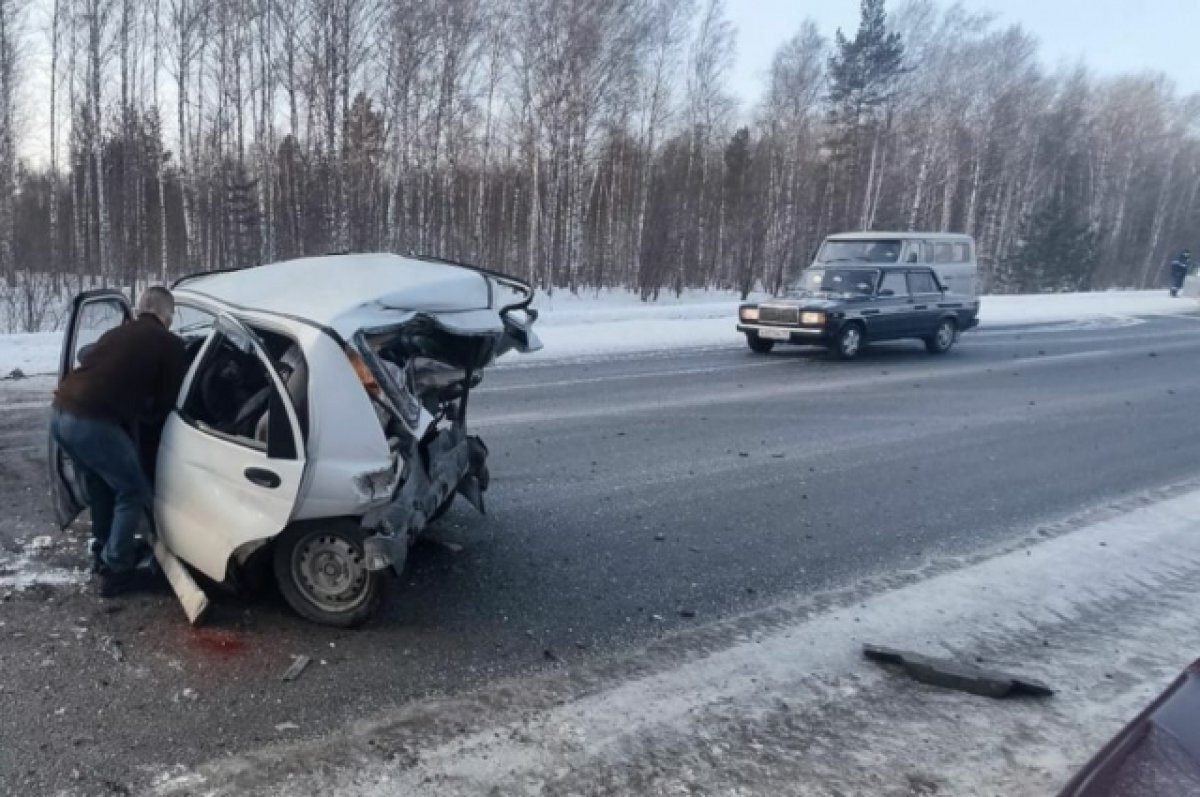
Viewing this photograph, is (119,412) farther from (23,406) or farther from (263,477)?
(23,406)

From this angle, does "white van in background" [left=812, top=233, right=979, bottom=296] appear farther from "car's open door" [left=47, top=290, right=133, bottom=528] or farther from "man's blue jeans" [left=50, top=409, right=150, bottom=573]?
"man's blue jeans" [left=50, top=409, right=150, bottom=573]

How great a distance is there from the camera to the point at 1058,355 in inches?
688

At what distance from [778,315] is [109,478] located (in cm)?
1291

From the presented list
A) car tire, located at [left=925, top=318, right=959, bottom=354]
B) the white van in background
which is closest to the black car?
car tire, located at [left=925, top=318, right=959, bottom=354]

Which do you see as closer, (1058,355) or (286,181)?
(1058,355)

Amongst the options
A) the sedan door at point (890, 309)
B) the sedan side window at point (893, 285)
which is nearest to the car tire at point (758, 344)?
the sedan door at point (890, 309)

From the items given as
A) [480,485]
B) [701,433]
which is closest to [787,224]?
[701,433]

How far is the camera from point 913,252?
786 inches

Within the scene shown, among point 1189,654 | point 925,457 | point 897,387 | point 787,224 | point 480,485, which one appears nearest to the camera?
point 1189,654

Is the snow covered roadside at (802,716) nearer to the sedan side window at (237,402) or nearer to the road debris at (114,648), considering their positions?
the road debris at (114,648)

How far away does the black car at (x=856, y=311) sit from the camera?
15.1 m

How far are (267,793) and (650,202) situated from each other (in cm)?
3592

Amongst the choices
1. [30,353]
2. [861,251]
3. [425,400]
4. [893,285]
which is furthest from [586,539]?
[861,251]

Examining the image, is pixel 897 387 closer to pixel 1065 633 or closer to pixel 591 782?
pixel 1065 633
